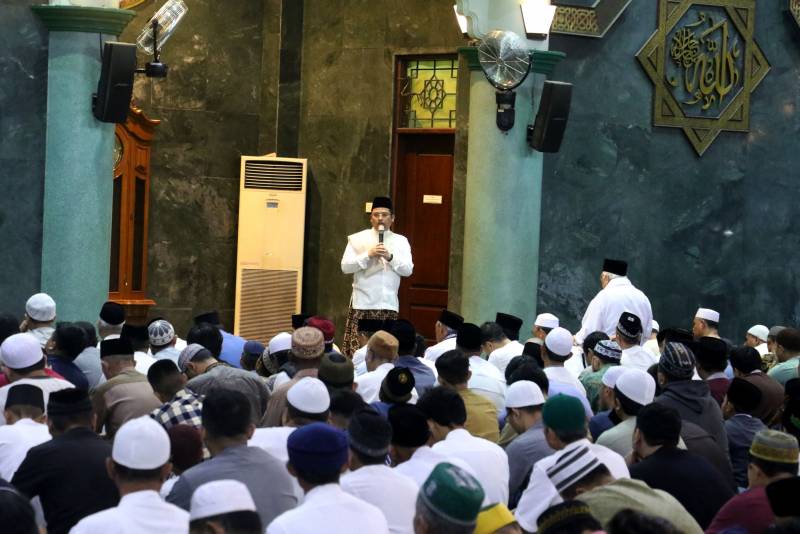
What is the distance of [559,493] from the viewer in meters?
4.23

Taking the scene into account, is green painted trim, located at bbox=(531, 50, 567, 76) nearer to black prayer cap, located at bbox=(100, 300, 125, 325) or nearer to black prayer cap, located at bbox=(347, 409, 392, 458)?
black prayer cap, located at bbox=(100, 300, 125, 325)

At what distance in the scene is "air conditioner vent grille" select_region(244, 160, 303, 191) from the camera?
1190 cm

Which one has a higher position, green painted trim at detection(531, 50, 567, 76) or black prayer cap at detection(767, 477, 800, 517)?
green painted trim at detection(531, 50, 567, 76)

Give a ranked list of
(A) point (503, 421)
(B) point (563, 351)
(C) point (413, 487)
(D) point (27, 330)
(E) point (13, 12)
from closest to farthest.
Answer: (C) point (413, 487) → (A) point (503, 421) → (B) point (563, 351) → (D) point (27, 330) → (E) point (13, 12)

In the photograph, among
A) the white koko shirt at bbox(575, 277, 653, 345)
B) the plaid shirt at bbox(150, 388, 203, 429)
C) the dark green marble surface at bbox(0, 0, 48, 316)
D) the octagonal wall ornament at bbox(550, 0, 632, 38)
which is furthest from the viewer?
the octagonal wall ornament at bbox(550, 0, 632, 38)

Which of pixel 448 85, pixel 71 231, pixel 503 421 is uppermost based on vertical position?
pixel 448 85

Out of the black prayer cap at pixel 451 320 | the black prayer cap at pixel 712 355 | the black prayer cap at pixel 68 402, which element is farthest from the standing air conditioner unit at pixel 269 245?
the black prayer cap at pixel 68 402

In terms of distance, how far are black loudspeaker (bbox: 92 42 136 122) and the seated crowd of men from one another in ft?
6.12

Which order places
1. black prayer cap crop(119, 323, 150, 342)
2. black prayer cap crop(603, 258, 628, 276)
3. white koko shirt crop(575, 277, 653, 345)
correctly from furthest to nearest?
black prayer cap crop(603, 258, 628, 276) → white koko shirt crop(575, 277, 653, 345) → black prayer cap crop(119, 323, 150, 342)

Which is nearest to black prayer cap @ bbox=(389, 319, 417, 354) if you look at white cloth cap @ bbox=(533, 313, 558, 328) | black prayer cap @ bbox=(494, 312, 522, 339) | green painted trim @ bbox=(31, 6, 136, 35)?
black prayer cap @ bbox=(494, 312, 522, 339)

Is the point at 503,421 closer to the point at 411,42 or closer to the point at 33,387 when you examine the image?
the point at 33,387

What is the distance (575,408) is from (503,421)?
1864 millimetres

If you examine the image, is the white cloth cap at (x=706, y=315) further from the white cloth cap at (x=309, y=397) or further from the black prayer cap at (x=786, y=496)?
the black prayer cap at (x=786, y=496)

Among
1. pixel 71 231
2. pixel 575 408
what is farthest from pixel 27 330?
pixel 575 408
